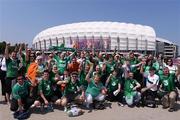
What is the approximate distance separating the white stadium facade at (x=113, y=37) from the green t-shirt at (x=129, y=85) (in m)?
84.7

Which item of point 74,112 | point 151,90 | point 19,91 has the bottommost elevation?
point 74,112

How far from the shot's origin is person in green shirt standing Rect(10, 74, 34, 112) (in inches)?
285

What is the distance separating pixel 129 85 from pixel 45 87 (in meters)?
2.38

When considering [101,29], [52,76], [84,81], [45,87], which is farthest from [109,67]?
[101,29]

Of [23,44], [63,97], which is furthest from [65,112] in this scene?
[23,44]

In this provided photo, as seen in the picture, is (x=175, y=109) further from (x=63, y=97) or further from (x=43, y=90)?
(x=43, y=90)

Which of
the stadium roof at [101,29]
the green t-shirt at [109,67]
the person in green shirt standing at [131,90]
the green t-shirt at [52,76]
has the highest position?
the stadium roof at [101,29]

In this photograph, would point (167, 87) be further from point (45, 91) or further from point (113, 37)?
point (113, 37)

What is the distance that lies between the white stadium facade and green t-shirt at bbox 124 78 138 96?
84.7 meters

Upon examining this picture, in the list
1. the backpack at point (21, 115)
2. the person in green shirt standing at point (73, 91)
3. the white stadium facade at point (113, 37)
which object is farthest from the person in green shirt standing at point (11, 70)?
the white stadium facade at point (113, 37)

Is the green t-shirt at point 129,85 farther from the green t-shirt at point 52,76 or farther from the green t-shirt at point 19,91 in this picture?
the green t-shirt at point 19,91

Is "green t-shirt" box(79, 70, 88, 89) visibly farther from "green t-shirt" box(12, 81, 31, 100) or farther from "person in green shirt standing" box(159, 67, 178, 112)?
"person in green shirt standing" box(159, 67, 178, 112)

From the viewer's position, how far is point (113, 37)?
321 feet

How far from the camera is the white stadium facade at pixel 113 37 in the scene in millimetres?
96375
